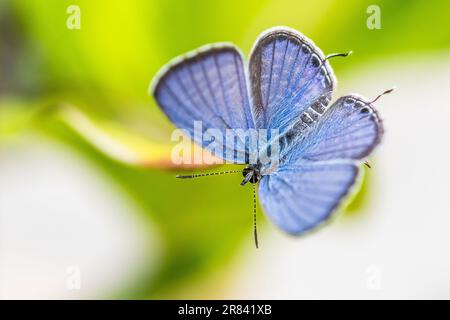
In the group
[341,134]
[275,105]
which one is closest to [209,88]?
[275,105]

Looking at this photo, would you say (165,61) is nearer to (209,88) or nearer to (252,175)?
(209,88)

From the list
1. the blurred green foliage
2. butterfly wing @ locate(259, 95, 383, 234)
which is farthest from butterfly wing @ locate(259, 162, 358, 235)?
the blurred green foliage

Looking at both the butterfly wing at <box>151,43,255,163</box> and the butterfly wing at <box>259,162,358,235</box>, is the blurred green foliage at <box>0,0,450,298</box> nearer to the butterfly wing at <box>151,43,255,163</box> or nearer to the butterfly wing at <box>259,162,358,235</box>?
the butterfly wing at <box>151,43,255,163</box>

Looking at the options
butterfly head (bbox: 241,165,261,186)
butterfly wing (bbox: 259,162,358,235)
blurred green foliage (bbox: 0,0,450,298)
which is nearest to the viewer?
butterfly wing (bbox: 259,162,358,235)

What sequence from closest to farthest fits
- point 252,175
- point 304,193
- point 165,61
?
point 304,193
point 252,175
point 165,61

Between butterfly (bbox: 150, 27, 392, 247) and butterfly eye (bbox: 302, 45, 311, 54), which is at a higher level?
butterfly eye (bbox: 302, 45, 311, 54)

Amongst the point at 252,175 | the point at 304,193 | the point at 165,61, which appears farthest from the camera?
the point at 165,61

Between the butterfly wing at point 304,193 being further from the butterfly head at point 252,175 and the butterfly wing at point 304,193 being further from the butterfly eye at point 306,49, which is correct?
the butterfly eye at point 306,49
